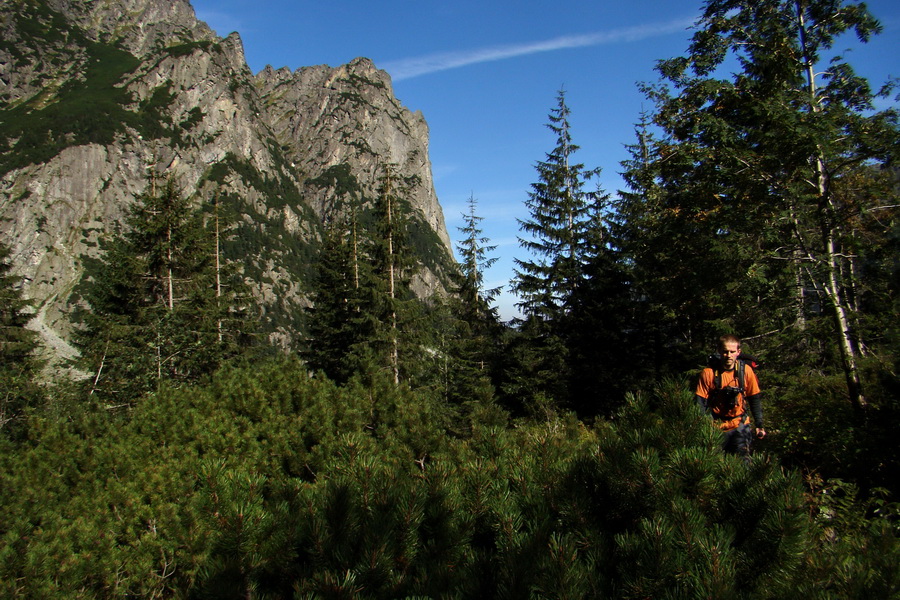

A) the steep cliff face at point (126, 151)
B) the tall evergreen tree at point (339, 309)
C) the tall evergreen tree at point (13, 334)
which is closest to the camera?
the tall evergreen tree at point (13, 334)

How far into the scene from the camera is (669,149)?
1036 cm

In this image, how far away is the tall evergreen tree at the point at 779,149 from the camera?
25.4 ft

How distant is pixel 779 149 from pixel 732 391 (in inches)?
213

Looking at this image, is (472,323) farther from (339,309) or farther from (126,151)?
(126,151)

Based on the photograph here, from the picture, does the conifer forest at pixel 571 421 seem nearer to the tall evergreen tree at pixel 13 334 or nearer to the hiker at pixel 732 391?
the tall evergreen tree at pixel 13 334

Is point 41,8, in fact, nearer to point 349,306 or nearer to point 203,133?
point 203,133

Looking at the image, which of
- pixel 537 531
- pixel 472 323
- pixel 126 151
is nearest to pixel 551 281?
pixel 472 323

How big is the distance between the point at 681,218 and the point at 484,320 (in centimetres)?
1475

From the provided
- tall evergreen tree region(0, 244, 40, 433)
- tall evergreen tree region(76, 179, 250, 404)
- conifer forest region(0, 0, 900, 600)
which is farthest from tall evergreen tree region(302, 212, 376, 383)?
tall evergreen tree region(0, 244, 40, 433)

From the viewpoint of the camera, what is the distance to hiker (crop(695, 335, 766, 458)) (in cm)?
474

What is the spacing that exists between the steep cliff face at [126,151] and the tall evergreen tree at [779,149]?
7445 cm

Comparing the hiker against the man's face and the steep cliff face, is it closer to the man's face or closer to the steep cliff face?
the man's face

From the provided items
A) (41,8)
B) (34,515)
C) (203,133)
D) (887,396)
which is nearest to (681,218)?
(887,396)

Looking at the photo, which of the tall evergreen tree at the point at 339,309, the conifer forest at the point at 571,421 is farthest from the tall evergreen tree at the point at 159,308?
the tall evergreen tree at the point at 339,309
